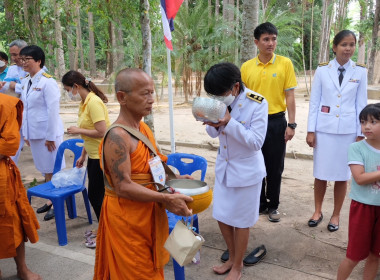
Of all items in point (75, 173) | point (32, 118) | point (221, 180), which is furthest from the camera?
point (32, 118)

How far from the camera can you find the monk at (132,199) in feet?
5.77

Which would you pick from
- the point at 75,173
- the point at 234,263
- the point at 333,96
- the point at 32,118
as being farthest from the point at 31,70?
the point at 333,96

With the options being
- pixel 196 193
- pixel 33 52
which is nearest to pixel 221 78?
pixel 196 193

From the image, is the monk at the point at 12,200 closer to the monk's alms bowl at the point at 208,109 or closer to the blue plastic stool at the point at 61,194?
the blue plastic stool at the point at 61,194

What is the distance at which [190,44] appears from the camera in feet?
49.4

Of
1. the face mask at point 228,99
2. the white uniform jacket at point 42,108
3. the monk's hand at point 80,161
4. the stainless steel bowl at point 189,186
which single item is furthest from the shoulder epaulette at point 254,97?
the white uniform jacket at point 42,108

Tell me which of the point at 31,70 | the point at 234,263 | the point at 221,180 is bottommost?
the point at 234,263

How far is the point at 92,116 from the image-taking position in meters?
3.19

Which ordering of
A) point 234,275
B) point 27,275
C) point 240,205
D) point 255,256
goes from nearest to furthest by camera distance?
point 240,205
point 234,275
point 27,275
point 255,256

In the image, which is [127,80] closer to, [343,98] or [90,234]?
[90,234]

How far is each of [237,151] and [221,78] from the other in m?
0.55

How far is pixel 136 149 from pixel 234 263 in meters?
1.39

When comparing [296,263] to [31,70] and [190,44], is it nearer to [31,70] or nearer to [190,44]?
[31,70]

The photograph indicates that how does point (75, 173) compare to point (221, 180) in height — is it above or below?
below
